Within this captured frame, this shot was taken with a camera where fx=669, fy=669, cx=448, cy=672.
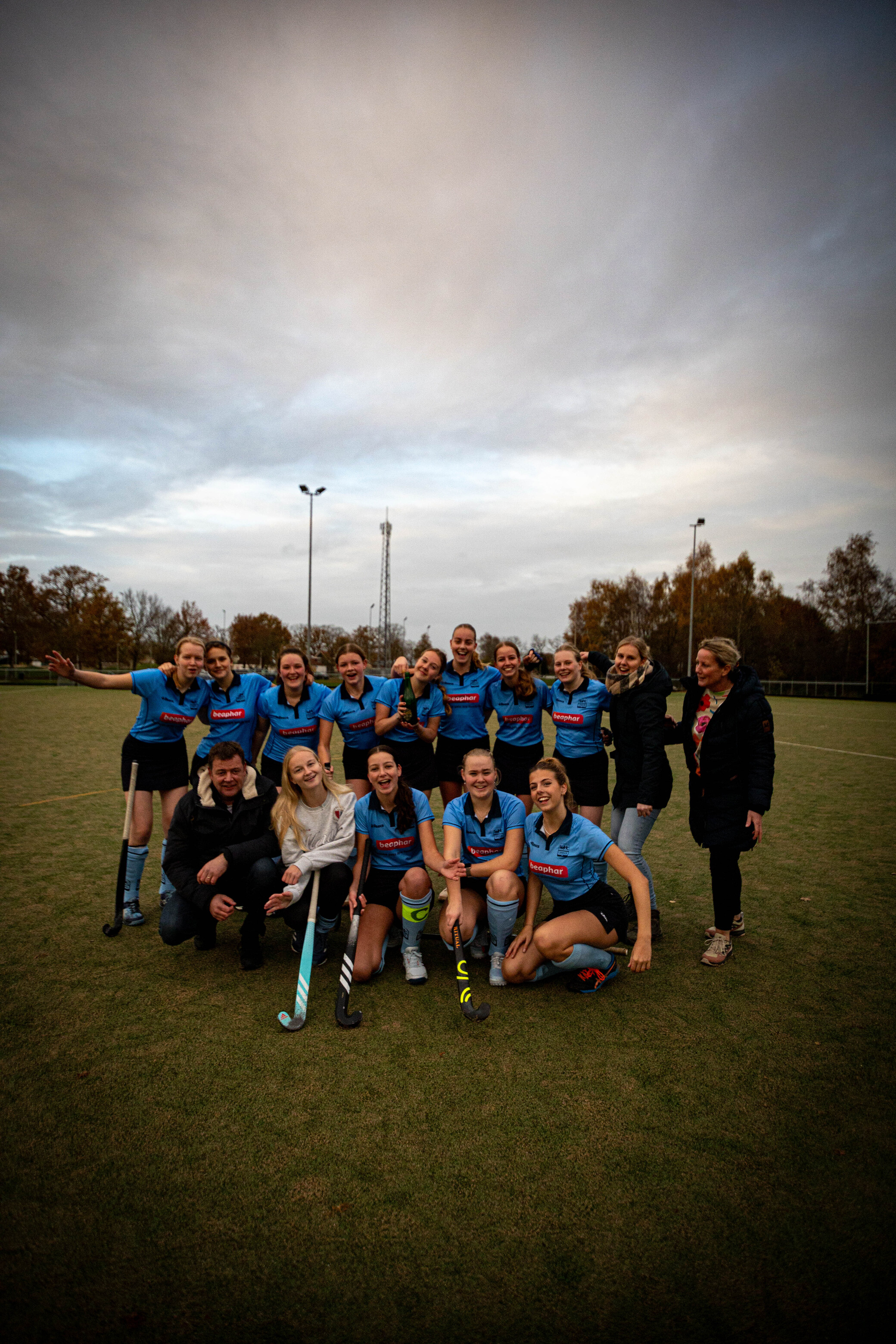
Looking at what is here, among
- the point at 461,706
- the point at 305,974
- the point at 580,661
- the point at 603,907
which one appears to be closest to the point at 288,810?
the point at 305,974

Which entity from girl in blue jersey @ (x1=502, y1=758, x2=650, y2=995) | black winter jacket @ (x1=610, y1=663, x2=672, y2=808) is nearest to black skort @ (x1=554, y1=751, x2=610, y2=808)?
black winter jacket @ (x1=610, y1=663, x2=672, y2=808)

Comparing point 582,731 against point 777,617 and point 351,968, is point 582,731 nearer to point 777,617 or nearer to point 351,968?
point 351,968

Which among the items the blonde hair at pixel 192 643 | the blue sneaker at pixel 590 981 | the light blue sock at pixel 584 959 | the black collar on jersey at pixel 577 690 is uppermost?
the blonde hair at pixel 192 643

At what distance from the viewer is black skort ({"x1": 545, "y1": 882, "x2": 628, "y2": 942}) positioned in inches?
145

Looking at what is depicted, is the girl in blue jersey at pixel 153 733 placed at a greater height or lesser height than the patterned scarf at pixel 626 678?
lesser

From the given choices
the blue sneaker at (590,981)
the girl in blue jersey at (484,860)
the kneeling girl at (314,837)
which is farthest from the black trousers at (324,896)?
the blue sneaker at (590,981)

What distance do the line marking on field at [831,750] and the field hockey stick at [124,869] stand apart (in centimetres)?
1322

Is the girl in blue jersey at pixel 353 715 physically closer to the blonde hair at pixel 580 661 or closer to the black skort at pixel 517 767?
the black skort at pixel 517 767

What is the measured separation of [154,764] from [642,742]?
134 inches

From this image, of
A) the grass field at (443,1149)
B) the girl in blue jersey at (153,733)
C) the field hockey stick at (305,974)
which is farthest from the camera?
the girl in blue jersey at (153,733)

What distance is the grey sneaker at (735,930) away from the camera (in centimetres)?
418

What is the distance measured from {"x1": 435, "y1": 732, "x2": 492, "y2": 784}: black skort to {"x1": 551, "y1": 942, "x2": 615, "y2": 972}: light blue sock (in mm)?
1839

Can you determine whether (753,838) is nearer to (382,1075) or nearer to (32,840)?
(382,1075)

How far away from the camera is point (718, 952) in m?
4.08
